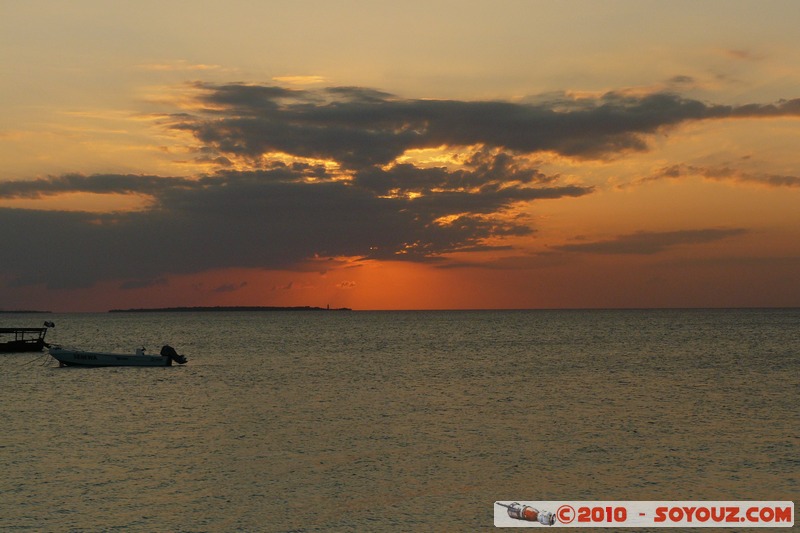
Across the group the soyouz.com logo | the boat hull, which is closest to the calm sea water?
the soyouz.com logo

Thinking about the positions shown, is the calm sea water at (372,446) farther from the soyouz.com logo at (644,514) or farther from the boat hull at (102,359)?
the boat hull at (102,359)

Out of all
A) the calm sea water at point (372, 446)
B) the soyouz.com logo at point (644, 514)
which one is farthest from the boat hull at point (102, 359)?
the soyouz.com logo at point (644, 514)

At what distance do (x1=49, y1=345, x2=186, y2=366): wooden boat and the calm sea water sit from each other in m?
11.3

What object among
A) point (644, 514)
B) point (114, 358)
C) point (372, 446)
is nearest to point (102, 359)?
point (114, 358)

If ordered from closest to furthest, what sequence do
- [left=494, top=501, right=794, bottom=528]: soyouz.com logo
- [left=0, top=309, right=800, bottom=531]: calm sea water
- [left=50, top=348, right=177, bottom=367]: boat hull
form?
[left=494, top=501, right=794, bottom=528]: soyouz.com logo, [left=0, top=309, right=800, bottom=531]: calm sea water, [left=50, top=348, right=177, bottom=367]: boat hull

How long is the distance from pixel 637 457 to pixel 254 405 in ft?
104

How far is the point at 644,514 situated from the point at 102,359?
8483cm

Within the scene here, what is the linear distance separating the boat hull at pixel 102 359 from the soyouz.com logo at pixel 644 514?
7522 centimetres

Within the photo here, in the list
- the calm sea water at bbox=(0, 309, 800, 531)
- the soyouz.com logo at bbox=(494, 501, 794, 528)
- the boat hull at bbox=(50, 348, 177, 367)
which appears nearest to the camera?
the soyouz.com logo at bbox=(494, 501, 794, 528)

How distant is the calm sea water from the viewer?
29953mm

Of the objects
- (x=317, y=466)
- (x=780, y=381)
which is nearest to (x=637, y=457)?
(x=317, y=466)

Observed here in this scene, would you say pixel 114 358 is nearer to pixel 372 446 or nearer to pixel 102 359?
pixel 102 359

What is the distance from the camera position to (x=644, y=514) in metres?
28.5

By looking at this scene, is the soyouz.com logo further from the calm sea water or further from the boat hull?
the boat hull
